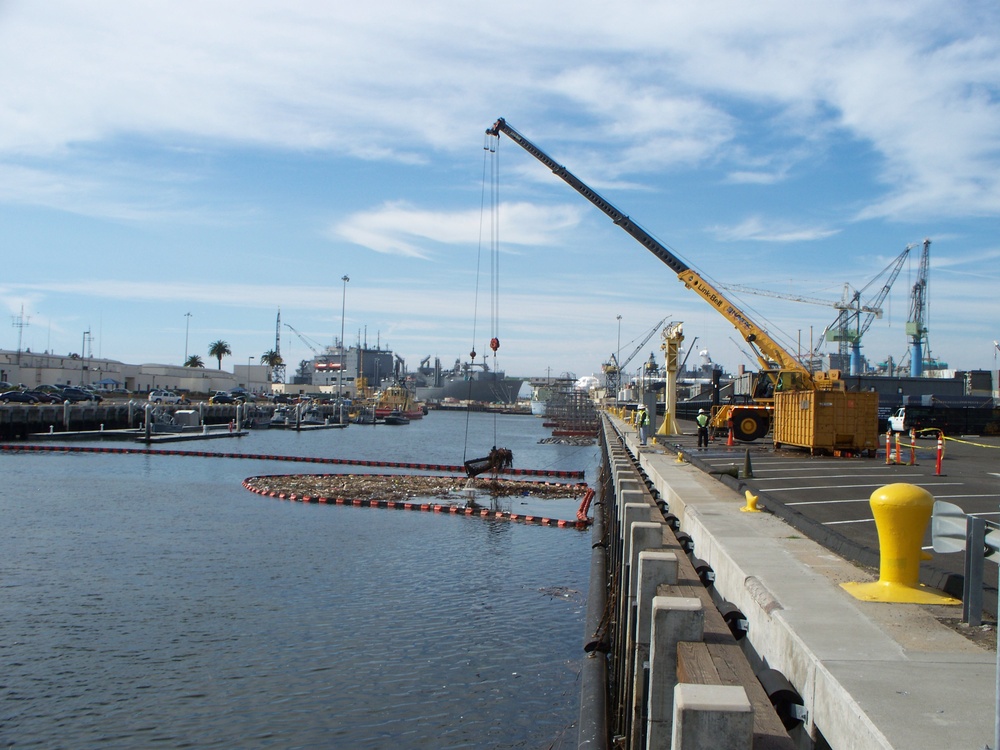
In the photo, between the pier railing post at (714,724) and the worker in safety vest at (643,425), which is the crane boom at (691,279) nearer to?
the worker in safety vest at (643,425)

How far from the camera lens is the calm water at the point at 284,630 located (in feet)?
35.0

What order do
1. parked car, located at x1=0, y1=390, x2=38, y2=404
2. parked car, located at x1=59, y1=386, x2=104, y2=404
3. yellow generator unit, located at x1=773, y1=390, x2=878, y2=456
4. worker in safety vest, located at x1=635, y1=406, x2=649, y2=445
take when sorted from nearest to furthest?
yellow generator unit, located at x1=773, y1=390, x2=878, y2=456
worker in safety vest, located at x1=635, y1=406, x2=649, y2=445
parked car, located at x1=0, y1=390, x2=38, y2=404
parked car, located at x1=59, y1=386, x2=104, y2=404

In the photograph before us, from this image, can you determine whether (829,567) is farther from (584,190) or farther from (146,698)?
(584,190)

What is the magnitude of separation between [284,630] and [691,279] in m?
32.9

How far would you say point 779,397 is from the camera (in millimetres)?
30297

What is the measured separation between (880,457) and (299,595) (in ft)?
60.5

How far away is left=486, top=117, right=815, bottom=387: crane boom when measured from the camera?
3938 cm

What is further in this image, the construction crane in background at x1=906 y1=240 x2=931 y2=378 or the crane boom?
the construction crane in background at x1=906 y1=240 x2=931 y2=378

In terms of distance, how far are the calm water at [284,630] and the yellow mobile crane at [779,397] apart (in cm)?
837

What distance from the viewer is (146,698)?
11242 mm

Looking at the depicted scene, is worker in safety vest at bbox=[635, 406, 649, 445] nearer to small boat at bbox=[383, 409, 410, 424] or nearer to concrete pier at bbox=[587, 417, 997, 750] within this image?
concrete pier at bbox=[587, 417, 997, 750]

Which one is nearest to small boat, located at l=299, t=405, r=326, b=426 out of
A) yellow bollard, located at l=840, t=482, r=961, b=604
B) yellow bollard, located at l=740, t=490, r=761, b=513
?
yellow bollard, located at l=740, t=490, r=761, b=513

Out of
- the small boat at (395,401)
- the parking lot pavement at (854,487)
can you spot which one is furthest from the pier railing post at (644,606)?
the small boat at (395,401)

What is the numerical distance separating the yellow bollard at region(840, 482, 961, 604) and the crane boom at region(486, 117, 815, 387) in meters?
32.4
